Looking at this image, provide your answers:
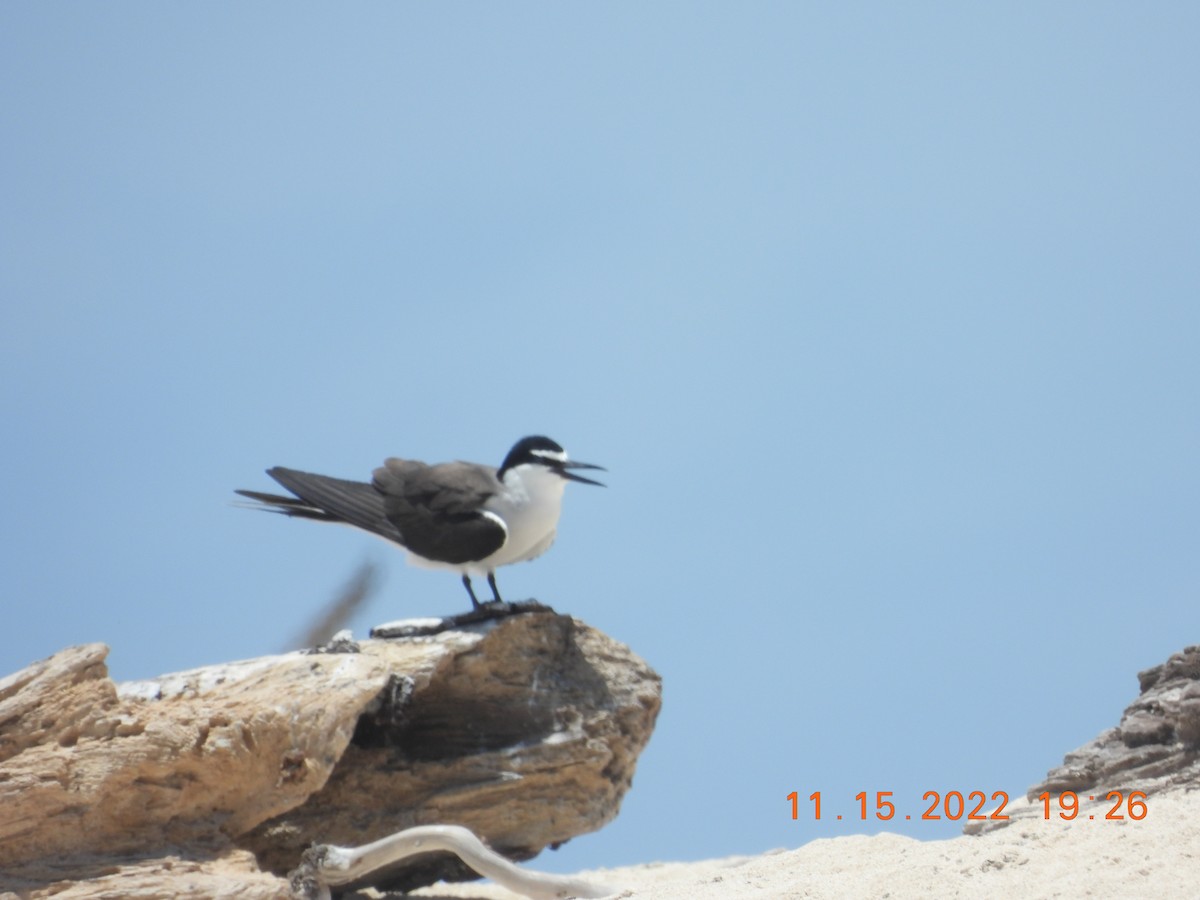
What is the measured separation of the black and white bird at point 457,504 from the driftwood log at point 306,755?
58cm

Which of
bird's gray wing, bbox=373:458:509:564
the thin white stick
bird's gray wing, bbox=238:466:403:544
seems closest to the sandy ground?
the thin white stick

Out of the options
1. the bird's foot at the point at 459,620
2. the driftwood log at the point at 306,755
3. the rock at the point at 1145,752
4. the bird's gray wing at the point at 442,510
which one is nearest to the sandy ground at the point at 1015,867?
the rock at the point at 1145,752

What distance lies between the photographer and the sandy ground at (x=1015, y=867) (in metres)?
4.58

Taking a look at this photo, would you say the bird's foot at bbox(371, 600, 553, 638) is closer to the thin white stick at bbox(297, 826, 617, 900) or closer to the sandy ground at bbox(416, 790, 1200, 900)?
the thin white stick at bbox(297, 826, 617, 900)

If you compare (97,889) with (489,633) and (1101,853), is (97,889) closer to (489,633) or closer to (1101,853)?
(489,633)

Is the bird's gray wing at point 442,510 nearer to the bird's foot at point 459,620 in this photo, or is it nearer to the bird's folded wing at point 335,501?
the bird's folded wing at point 335,501

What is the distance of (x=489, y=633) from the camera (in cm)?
697

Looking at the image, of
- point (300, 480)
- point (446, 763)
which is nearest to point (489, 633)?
point (446, 763)

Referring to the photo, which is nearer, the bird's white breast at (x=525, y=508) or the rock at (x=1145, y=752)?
the rock at (x=1145, y=752)

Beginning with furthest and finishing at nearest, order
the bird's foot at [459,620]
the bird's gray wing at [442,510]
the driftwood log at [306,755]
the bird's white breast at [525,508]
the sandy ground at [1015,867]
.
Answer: the bird's white breast at [525,508] < the bird's gray wing at [442,510] < the bird's foot at [459,620] < the driftwood log at [306,755] < the sandy ground at [1015,867]

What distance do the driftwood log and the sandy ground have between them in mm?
1327

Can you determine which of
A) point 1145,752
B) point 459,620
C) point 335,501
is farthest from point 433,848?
point 1145,752

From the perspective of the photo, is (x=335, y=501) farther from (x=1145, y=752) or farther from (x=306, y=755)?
(x=1145, y=752)

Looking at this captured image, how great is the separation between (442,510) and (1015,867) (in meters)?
3.74
